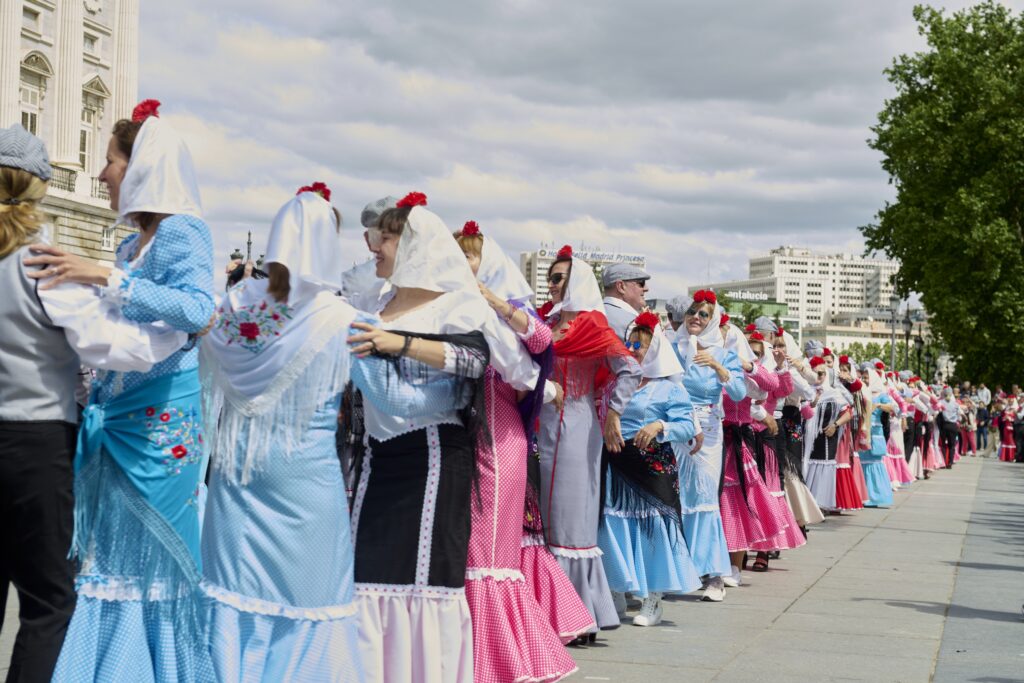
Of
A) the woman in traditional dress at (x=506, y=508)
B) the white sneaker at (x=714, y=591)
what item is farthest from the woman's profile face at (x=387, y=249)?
the white sneaker at (x=714, y=591)

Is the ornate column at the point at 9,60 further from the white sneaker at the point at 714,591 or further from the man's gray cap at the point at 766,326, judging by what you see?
the white sneaker at the point at 714,591

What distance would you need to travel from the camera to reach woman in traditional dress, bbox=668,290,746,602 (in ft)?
33.4

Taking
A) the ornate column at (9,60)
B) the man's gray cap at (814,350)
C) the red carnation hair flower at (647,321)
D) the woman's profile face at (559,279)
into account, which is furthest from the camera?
the ornate column at (9,60)

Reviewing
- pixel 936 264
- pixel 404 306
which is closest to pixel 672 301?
pixel 404 306

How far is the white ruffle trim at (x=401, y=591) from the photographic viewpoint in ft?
17.5

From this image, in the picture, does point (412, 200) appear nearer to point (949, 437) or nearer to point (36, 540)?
point (36, 540)

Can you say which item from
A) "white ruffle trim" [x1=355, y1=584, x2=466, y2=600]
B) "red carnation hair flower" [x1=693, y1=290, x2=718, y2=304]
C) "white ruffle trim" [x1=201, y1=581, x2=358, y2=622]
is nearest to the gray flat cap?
"red carnation hair flower" [x1=693, y1=290, x2=718, y2=304]

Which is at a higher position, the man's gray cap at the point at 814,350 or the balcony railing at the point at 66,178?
the balcony railing at the point at 66,178

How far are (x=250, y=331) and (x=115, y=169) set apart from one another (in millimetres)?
810

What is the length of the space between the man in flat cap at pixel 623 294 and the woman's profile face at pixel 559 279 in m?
0.83

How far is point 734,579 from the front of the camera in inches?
436

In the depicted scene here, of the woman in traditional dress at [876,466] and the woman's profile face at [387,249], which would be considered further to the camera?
the woman in traditional dress at [876,466]

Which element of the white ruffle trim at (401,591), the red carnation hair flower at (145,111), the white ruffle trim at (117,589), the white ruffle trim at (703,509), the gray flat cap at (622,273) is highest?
the red carnation hair flower at (145,111)

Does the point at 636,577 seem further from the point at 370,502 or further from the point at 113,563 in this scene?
the point at 113,563
